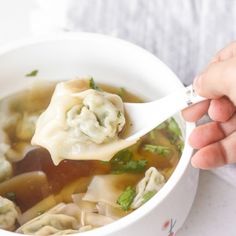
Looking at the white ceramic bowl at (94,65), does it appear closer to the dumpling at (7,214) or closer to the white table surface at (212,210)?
the white table surface at (212,210)

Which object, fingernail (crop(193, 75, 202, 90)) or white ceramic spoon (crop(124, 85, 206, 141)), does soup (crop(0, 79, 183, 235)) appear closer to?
white ceramic spoon (crop(124, 85, 206, 141))

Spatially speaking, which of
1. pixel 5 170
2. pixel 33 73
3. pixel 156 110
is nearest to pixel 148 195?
pixel 156 110

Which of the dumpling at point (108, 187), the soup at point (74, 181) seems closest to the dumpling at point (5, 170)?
the soup at point (74, 181)

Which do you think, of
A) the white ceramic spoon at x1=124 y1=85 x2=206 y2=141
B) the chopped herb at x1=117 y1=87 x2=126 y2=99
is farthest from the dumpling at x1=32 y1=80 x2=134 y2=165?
the chopped herb at x1=117 y1=87 x2=126 y2=99

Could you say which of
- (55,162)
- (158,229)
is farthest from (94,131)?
(158,229)

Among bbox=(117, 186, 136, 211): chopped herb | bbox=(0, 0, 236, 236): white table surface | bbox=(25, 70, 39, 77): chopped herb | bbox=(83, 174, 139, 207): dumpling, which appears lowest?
bbox=(0, 0, 236, 236): white table surface

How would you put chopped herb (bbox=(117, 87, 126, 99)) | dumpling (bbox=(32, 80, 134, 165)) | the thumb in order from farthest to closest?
chopped herb (bbox=(117, 87, 126, 99)) < dumpling (bbox=(32, 80, 134, 165)) < the thumb

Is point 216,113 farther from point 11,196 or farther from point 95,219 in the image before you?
point 11,196
